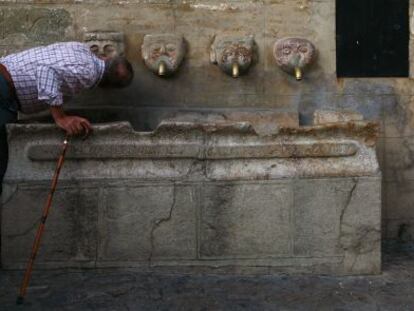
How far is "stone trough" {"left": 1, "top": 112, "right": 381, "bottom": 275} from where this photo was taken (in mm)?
3873

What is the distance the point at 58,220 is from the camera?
3.88 meters

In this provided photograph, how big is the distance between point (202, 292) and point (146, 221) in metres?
0.57

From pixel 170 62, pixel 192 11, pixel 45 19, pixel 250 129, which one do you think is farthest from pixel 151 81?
pixel 250 129

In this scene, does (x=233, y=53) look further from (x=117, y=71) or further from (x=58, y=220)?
(x=58, y=220)

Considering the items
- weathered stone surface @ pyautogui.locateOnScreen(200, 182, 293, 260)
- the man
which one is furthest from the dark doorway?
the man

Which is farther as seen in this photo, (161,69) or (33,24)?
(33,24)

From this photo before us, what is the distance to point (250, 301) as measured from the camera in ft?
11.6

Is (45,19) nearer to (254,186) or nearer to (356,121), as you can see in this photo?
(254,186)

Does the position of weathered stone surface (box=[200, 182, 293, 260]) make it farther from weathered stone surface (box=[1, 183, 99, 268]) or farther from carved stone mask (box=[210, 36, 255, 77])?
carved stone mask (box=[210, 36, 255, 77])

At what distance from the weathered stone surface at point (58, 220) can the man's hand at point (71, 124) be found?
339mm

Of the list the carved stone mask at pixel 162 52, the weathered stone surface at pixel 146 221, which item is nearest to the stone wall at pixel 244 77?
the carved stone mask at pixel 162 52

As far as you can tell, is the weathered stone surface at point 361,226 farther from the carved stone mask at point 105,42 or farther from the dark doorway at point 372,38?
the carved stone mask at point 105,42

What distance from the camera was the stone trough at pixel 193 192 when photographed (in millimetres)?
3873

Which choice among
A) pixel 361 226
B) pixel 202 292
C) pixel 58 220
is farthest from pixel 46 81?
pixel 361 226
